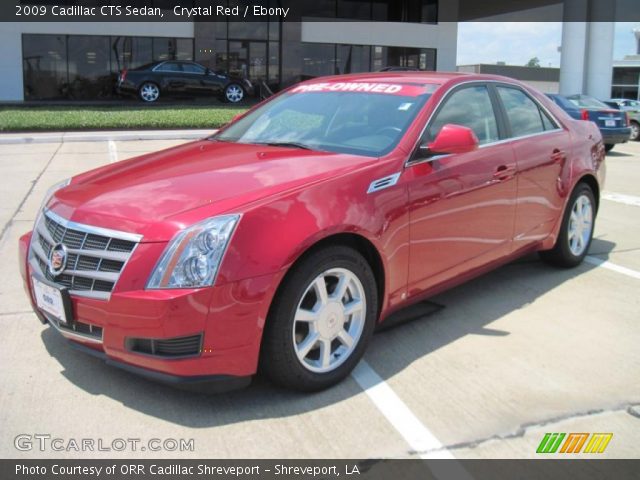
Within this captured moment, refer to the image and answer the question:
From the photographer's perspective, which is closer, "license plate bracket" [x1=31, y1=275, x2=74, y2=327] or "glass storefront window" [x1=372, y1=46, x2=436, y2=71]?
"license plate bracket" [x1=31, y1=275, x2=74, y2=327]

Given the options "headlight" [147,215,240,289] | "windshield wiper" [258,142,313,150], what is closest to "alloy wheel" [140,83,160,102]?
"windshield wiper" [258,142,313,150]

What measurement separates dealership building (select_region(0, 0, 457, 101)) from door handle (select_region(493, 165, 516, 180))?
2437 centimetres

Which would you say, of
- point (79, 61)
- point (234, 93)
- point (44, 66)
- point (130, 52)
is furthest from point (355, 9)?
point (44, 66)

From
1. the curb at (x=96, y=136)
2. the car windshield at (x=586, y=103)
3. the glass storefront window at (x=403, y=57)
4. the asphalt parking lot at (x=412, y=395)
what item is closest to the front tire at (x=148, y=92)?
the curb at (x=96, y=136)

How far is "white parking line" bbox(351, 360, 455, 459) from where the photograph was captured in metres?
2.97

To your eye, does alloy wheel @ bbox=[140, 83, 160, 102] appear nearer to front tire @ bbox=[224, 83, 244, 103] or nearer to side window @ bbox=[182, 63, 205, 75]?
side window @ bbox=[182, 63, 205, 75]

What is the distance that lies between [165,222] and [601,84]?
29596mm

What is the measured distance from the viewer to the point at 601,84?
1125 inches

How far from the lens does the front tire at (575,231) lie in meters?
5.50

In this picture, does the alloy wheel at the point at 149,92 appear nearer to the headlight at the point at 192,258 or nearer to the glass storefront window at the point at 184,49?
the glass storefront window at the point at 184,49

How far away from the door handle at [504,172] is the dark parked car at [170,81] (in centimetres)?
2050

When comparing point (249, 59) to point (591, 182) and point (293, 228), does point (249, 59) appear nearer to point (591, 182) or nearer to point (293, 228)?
point (591, 182)
